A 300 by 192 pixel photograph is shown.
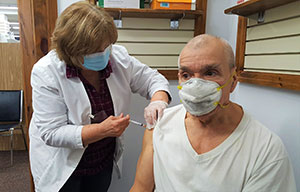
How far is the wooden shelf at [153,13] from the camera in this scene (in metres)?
1.56

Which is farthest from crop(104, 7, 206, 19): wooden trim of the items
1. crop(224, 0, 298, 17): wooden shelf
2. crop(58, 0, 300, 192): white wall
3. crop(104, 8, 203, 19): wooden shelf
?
crop(224, 0, 298, 17): wooden shelf

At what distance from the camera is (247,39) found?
4.78 ft

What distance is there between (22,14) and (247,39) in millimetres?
1529

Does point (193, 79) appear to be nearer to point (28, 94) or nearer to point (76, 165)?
point (76, 165)

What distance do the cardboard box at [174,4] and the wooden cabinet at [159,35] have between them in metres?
0.07

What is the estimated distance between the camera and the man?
33.5 inches

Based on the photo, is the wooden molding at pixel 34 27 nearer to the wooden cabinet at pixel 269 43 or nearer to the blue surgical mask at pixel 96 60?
the blue surgical mask at pixel 96 60

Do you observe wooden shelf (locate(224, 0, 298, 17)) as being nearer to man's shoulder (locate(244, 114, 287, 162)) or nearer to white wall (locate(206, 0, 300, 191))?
white wall (locate(206, 0, 300, 191))

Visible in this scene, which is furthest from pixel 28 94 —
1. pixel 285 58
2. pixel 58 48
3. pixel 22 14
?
pixel 285 58

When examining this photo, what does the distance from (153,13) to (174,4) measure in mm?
156

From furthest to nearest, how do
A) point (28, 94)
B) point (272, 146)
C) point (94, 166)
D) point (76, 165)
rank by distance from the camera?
point (28, 94) < point (94, 166) < point (76, 165) < point (272, 146)

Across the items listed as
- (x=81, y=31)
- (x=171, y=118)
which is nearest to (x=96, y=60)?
(x=81, y=31)

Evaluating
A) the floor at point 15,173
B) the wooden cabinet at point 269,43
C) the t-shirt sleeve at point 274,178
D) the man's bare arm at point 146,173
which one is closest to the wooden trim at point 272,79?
the wooden cabinet at point 269,43

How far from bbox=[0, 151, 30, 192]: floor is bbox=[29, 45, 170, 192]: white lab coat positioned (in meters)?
1.66
